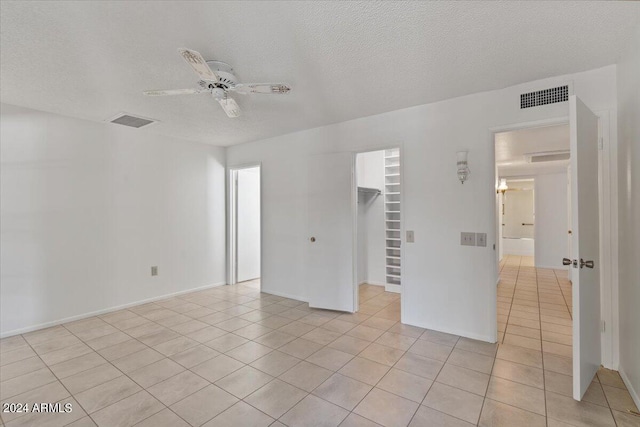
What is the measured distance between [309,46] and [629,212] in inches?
105

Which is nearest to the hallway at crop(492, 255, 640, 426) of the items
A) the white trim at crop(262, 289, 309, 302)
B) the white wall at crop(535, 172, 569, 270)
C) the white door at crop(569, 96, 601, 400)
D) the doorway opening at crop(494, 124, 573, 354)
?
the doorway opening at crop(494, 124, 573, 354)

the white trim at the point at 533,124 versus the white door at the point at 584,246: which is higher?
the white trim at the point at 533,124

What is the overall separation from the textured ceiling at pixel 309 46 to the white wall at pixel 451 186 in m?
0.19

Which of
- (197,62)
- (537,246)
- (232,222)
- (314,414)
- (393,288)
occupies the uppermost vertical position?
(197,62)

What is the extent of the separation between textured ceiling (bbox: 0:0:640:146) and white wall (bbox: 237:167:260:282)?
2.50 m

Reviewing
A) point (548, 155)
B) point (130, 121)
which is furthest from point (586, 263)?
point (130, 121)

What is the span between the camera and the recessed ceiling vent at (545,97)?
8.46ft

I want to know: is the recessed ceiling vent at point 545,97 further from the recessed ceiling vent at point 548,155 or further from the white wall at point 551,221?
the white wall at point 551,221

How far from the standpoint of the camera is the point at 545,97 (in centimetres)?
265

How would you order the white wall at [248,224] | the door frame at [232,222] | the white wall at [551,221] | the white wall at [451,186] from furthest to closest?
the white wall at [551,221] → the white wall at [248,224] → the door frame at [232,222] → the white wall at [451,186]

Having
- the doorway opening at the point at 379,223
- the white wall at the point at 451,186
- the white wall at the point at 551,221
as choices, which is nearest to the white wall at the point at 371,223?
the doorway opening at the point at 379,223

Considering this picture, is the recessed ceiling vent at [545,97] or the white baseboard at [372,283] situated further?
the white baseboard at [372,283]

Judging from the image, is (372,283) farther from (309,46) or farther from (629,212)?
(309,46)

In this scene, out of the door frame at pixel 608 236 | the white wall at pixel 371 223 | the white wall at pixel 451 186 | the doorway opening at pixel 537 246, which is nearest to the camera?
the door frame at pixel 608 236
